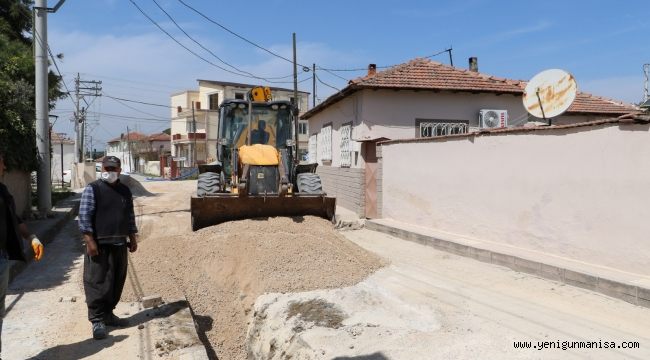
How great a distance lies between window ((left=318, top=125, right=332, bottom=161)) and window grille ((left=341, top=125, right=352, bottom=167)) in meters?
1.89

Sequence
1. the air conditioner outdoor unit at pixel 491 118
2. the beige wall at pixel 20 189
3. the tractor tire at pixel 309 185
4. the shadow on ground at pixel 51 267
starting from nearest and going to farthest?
the shadow on ground at pixel 51 267 < the tractor tire at pixel 309 185 < the beige wall at pixel 20 189 < the air conditioner outdoor unit at pixel 491 118

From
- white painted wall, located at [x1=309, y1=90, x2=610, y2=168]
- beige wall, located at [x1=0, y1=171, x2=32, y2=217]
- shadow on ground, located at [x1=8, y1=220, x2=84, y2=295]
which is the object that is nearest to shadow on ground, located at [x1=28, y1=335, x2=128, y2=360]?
shadow on ground, located at [x1=8, y1=220, x2=84, y2=295]

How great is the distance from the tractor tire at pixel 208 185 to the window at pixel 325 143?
836cm

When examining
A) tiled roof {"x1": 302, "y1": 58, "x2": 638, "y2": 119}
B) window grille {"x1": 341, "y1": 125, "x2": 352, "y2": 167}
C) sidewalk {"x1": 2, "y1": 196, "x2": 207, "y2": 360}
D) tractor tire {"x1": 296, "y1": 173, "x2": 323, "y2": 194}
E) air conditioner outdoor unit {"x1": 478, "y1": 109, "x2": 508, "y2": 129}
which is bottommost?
sidewalk {"x1": 2, "y1": 196, "x2": 207, "y2": 360}

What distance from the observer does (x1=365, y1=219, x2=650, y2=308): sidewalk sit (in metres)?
5.74

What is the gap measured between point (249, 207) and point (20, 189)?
571 cm

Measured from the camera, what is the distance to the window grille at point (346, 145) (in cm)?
1530

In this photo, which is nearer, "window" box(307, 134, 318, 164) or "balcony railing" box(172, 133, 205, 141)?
"window" box(307, 134, 318, 164)

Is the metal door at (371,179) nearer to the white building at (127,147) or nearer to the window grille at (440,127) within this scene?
the window grille at (440,127)

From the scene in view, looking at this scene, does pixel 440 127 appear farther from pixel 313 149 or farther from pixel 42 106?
pixel 42 106

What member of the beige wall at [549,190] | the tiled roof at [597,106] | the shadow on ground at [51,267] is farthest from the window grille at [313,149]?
the shadow on ground at [51,267]

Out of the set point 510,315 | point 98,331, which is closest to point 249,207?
point 98,331

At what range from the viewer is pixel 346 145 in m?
15.6

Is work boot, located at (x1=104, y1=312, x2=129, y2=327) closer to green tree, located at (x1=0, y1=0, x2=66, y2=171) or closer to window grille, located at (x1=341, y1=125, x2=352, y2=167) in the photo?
green tree, located at (x1=0, y1=0, x2=66, y2=171)
